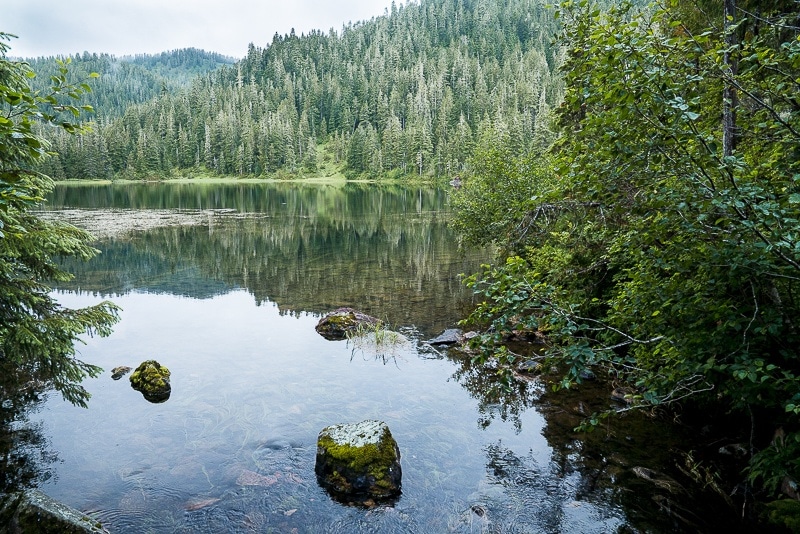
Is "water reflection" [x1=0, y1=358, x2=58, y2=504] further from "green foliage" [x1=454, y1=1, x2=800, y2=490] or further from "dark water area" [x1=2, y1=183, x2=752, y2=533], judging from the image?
"green foliage" [x1=454, y1=1, x2=800, y2=490]

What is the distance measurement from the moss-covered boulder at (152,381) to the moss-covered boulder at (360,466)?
6.54 metres

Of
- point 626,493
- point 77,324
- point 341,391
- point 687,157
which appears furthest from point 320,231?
point 687,157

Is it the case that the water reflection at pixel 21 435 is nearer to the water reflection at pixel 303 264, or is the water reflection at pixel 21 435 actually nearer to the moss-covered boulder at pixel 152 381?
the moss-covered boulder at pixel 152 381

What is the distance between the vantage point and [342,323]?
66.3 feet

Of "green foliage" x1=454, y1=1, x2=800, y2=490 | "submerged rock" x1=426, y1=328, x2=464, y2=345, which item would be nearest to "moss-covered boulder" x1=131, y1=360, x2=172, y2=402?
"submerged rock" x1=426, y1=328, x2=464, y2=345

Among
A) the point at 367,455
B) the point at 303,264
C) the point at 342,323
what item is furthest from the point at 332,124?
the point at 367,455

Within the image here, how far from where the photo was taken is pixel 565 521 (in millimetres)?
8906

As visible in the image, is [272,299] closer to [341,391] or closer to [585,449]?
[341,391]

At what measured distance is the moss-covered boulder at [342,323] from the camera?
19.7 m

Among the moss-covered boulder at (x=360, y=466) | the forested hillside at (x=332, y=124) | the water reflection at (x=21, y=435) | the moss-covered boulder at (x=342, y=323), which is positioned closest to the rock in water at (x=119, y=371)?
the water reflection at (x=21, y=435)

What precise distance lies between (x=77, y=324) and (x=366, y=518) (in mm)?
7652

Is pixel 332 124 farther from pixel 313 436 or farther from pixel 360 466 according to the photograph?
pixel 360 466

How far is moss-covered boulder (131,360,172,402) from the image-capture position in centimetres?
1416

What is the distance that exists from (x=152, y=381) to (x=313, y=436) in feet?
19.6
